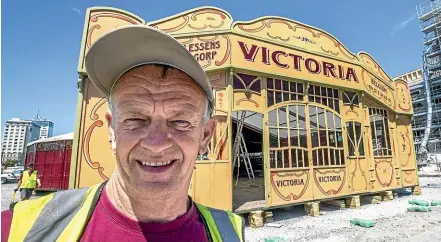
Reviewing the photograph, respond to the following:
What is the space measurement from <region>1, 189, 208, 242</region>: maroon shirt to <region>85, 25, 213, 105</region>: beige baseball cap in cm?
59

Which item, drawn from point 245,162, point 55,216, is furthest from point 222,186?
point 245,162

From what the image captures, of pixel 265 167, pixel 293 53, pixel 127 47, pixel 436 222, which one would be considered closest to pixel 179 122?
pixel 127 47

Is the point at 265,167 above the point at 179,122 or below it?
below

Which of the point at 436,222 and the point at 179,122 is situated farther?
the point at 436,222

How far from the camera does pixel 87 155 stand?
4965 millimetres

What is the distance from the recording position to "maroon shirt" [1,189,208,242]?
38.5 inches

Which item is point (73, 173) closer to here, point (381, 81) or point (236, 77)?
point (236, 77)

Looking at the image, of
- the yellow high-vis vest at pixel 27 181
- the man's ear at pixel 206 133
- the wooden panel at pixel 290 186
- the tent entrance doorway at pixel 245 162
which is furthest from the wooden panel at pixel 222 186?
the yellow high-vis vest at pixel 27 181

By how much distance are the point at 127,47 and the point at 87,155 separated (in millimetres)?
4757

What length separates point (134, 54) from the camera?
1024 mm

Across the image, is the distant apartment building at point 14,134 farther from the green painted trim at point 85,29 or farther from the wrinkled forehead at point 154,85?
the green painted trim at point 85,29

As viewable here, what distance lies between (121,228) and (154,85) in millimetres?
643

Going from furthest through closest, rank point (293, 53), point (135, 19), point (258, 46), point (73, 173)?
point (293, 53) < point (258, 46) < point (135, 19) < point (73, 173)

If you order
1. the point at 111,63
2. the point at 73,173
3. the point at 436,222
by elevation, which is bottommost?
the point at 436,222
